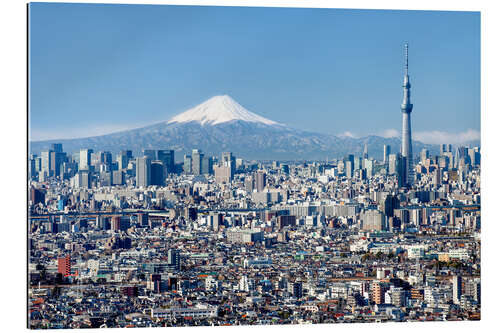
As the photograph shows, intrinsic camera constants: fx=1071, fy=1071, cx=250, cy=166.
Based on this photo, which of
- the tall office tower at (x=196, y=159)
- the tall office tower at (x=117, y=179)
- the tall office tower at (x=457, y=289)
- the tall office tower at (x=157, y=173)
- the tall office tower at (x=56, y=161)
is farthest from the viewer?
the tall office tower at (x=196, y=159)

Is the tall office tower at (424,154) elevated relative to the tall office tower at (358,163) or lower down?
elevated

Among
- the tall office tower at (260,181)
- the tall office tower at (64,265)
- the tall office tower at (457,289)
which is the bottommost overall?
the tall office tower at (457,289)

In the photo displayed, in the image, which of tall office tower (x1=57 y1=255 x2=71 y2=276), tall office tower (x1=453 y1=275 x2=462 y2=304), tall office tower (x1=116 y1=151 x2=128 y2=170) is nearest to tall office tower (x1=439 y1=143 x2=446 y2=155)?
tall office tower (x1=453 y1=275 x2=462 y2=304)

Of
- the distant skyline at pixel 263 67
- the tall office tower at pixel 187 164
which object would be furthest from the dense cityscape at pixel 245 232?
the distant skyline at pixel 263 67

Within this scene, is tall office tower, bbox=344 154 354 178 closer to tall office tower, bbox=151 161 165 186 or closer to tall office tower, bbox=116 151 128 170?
tall office tower, bbox=151 161 165 186

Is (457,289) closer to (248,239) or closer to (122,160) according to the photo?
(248,239)

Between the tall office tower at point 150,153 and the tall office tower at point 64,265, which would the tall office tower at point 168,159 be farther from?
the tall office tower at point 64,265
